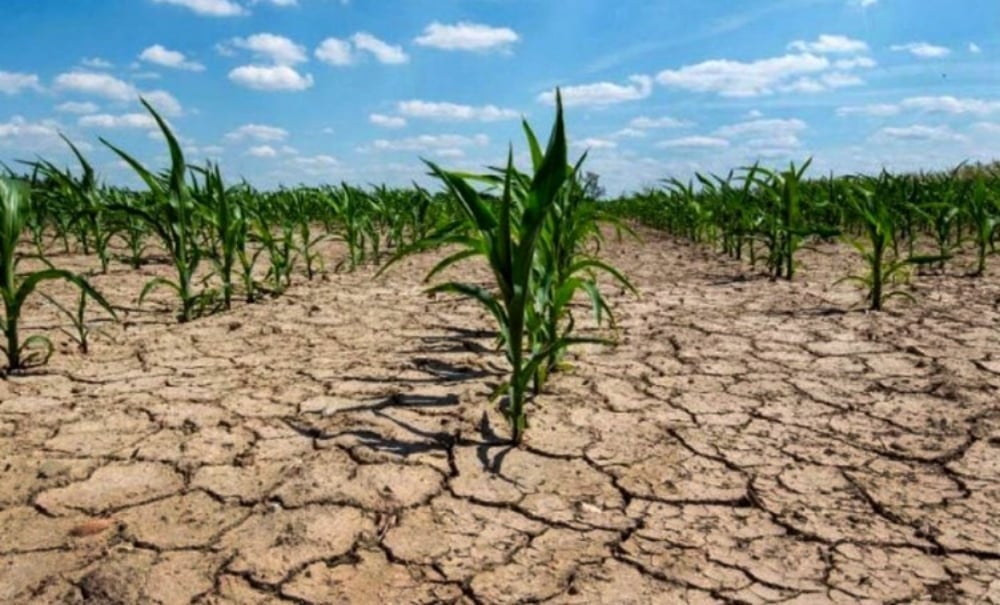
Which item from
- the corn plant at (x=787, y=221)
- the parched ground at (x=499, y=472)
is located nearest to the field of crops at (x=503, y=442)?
the parched ground at (x=499, y=472)

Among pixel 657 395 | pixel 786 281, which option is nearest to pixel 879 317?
pixel 786 281

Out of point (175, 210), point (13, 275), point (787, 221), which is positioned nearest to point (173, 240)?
point (175, 210)

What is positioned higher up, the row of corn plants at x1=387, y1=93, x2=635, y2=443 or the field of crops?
the row of corn plants at x1=387, y1=93, x2=635, y2=443

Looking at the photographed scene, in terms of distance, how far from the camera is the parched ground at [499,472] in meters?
1.17

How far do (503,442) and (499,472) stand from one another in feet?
0.48

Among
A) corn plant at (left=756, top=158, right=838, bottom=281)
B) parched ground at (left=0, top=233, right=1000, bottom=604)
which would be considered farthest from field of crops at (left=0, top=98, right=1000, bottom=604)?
corn plant at (left=756, top=158, right=838, bottom=281)

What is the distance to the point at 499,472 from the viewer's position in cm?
152

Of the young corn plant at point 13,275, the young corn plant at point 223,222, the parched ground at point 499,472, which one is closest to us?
the parched ground at point 499,472

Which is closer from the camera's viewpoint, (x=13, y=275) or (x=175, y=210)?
(x=13, y=275)

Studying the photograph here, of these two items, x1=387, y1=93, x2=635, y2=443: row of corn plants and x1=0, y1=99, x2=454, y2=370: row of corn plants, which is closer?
x1=387, y1=93, x2=635, y2=443: row of corn plants

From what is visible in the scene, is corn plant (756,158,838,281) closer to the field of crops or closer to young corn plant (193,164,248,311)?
the field of crops

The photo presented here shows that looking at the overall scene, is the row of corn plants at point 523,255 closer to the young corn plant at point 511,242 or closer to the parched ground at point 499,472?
the young corn plant at point 511,242

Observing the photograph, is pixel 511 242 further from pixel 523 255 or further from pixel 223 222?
pixel 223 222

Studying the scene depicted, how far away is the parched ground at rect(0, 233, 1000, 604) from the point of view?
3.84 ft
